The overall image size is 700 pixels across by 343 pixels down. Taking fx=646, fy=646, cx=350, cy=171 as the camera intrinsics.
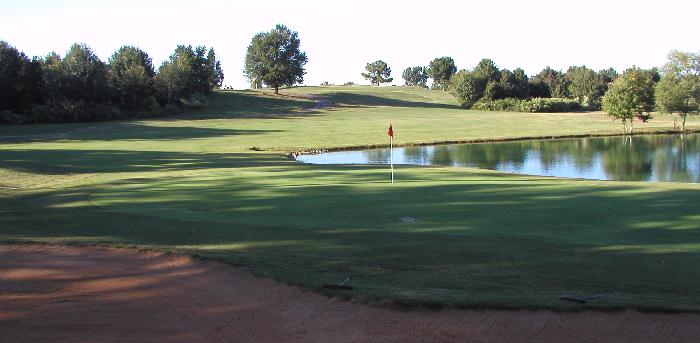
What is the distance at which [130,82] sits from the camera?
90125 millimetres

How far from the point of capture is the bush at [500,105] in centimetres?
11556

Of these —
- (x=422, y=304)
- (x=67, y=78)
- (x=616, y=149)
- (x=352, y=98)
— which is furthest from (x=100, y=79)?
(x=422, y=304)

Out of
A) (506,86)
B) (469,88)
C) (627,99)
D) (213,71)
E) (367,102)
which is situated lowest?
(627,99)

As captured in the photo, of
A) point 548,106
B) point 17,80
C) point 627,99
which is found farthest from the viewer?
point 548,106

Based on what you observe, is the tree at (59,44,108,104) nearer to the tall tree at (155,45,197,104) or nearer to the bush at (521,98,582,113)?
the tall tree at (155,45,197,104)

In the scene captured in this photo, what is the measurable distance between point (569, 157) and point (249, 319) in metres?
46.4

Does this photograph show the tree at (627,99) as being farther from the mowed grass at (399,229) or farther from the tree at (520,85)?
the mowed grass at (399,229)

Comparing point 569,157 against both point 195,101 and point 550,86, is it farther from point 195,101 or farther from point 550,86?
point 550,86

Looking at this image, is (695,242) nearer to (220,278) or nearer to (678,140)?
(220,278)

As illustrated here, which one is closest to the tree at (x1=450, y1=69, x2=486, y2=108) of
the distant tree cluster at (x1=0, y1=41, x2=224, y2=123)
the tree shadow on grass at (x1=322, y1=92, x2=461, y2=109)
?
the tree shadow on grass at (x1=322, y1=92, x2=461, y2=109)

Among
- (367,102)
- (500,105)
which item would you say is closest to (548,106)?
(500,105)

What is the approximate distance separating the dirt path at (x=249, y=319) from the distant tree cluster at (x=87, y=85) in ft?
245

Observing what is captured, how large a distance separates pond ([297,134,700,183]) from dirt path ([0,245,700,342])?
1260 inches

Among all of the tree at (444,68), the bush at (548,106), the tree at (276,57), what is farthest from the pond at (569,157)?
the tree at (444,68)
